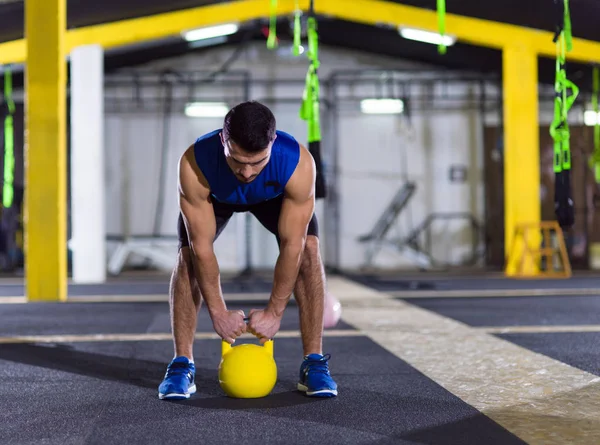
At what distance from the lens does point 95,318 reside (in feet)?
17.5

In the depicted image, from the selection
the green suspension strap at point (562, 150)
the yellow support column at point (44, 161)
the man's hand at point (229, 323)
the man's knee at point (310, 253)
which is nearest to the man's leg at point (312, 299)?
the man's knee at point (310, 253)

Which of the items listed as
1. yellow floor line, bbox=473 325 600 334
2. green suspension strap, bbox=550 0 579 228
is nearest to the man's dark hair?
green suspension strap, bbox=550 0 579 228

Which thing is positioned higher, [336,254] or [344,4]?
[344,4]

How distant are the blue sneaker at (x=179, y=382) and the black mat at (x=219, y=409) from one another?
3 centimetres

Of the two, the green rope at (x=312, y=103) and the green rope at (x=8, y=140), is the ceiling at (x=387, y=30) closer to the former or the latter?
the green rope at (x=8, y=140)

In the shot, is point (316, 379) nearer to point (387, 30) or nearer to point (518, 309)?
point (518, 309)

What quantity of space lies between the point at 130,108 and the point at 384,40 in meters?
4.19

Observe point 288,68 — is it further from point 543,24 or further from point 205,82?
point 543,24

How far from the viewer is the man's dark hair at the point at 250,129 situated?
6.89 feet

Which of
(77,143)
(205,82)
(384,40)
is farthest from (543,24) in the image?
(77,143)

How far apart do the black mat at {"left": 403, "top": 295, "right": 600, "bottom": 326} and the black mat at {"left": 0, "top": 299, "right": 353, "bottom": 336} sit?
0.97 m

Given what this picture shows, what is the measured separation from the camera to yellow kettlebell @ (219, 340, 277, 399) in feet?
8.38

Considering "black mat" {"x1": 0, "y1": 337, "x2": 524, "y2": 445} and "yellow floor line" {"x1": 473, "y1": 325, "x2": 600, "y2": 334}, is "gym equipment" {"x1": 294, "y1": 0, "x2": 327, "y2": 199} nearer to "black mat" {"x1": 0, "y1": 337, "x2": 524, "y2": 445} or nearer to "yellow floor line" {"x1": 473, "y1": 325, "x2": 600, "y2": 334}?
"black mat" {"x1": 0, "y1": 337, "x2": 524, "y2": 445}

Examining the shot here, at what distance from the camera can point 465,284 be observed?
341 inches
